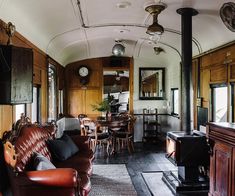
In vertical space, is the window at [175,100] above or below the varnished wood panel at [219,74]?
below

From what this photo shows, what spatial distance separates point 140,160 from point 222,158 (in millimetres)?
3147

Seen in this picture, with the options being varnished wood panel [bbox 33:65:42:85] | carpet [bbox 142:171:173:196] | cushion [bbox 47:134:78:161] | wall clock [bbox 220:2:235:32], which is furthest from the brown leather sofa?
wall clock [bbox 220:2:235:32]

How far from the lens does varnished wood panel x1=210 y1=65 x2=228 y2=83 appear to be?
4.34m

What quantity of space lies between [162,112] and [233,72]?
13.8 feet

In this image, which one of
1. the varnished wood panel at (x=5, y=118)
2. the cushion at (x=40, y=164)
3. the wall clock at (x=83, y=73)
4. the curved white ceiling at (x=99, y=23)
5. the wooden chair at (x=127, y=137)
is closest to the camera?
the cushion at (x=40, y=164)

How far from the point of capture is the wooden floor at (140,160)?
431cm

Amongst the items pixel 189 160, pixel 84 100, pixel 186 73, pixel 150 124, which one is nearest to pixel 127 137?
pixel 150 124

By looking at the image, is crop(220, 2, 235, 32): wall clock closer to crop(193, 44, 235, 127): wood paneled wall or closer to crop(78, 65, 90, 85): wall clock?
crop(193, 44, 235, 127): wood paneled wall

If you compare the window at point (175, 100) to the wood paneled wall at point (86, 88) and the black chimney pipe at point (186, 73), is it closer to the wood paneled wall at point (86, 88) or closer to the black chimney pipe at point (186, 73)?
the wood paneled wall at point (86, 88)

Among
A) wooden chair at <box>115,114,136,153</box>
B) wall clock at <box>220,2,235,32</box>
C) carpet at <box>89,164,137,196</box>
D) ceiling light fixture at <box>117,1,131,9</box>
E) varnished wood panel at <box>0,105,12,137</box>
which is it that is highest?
ceiling light fixture at <box>117,1,131,9</box>

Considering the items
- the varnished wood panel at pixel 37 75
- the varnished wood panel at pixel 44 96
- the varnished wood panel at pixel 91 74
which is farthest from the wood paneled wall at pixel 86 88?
the varnished wood panel at pixel 37 75

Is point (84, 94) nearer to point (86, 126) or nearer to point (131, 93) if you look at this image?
point (131, 93)

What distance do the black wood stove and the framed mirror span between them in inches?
167

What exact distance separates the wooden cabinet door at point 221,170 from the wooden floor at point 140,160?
44.8 inches
